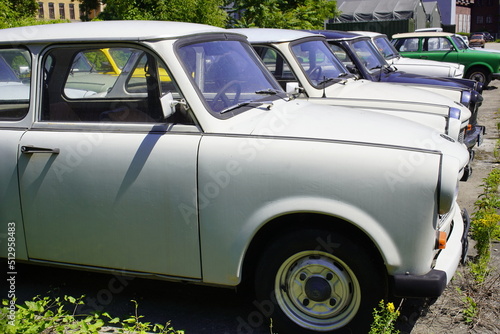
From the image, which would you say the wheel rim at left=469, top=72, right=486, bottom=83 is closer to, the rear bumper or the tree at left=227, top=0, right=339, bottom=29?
the tree at left=227, top=0, right=339, bottom=29

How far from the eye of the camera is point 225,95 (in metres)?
3.90

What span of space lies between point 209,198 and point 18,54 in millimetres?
1797

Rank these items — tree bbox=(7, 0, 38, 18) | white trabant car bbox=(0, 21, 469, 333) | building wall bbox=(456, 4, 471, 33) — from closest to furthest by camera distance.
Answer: white trabant car bbox=(0, 21, 469, 333), tree bbox=(7, 0, 38, 18), building wall bbox=(456, 4, 471, 33)

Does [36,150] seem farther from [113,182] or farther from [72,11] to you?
[72,11]

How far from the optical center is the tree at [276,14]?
1706 centimetres

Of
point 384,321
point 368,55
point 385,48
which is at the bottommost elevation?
point 384,321

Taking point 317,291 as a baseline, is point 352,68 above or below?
above

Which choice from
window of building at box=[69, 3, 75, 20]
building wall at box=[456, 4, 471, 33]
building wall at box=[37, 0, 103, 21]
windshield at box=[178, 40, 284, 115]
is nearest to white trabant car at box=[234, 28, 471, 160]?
windshield at box=[178, 40, 284, 115]

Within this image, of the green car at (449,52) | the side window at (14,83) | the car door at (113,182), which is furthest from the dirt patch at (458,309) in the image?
the green car at (449,52)

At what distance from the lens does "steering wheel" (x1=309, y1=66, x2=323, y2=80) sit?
6655 mm

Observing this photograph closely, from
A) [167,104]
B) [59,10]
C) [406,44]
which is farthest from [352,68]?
[59,10]

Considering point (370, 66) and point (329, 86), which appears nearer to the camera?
point (329, 86)

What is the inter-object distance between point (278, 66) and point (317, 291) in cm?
360

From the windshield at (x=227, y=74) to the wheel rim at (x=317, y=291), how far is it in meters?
1.08
